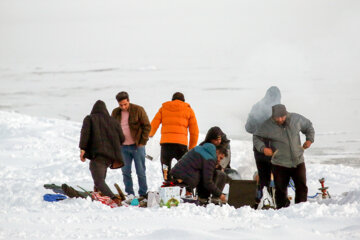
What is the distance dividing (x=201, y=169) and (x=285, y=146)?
1043 mm

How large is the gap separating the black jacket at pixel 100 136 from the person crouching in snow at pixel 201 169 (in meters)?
0.93

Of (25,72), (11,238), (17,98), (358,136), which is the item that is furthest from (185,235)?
(25,72)

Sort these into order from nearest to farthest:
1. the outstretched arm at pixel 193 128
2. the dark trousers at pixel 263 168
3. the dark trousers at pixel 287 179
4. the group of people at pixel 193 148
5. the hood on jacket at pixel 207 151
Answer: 1. the hood on jacket at pixel 207 151
2. the group of people at pixel 193 148
3. the dark trousers at pixel 287 179
4. the dark trousers at pixel 263 168
5. the outstretched arm at pixel 193 128

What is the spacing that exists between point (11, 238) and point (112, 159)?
9.06ft

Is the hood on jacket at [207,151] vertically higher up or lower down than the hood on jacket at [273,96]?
lower down

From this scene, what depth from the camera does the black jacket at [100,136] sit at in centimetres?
776

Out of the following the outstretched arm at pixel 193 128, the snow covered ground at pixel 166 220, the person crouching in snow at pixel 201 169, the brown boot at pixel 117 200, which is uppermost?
the outstretched arm at pixel 193 128

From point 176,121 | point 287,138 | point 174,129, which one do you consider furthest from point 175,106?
point 287,138

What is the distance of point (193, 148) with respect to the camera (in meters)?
7.40

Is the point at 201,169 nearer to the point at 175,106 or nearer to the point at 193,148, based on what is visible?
the point at 193,148

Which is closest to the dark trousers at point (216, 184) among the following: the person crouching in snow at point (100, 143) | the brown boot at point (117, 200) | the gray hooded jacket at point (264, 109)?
the gray hooded jacket at point (264, 109)

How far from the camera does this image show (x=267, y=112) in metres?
8.16

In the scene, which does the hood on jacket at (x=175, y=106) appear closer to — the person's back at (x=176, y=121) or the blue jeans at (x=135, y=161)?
the person's back at (x=176, y=121)

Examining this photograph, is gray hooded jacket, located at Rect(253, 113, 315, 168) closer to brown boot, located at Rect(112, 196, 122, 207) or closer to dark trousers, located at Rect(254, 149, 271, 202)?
dark trousers, located at Rect(254, 149, 271, 202)
